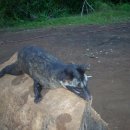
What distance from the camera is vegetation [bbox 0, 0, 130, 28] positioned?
1342cm

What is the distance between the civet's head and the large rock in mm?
102

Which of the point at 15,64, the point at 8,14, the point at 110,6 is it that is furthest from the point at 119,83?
the point at 110,6

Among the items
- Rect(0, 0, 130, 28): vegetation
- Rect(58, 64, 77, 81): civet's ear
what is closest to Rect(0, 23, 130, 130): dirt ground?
Rect(0, 0, 130, 28): vegetation

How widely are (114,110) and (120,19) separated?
7.83m

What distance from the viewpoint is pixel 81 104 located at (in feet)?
13.5

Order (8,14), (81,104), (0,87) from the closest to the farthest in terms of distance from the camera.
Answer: (81,104) → (0,87) → (8,14)

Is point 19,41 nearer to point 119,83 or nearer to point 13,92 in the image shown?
point 119,83

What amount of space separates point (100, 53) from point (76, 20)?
4.59 metres

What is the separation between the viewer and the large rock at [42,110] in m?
4.11

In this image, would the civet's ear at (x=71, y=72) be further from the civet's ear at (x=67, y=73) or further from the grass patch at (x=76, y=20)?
the grass patch at (x=76, y=20)

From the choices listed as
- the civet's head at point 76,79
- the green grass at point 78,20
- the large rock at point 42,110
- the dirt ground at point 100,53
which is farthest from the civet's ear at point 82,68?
the green grass at point 78,20

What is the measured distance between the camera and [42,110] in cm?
450

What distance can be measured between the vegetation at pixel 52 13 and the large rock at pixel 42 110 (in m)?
7.92

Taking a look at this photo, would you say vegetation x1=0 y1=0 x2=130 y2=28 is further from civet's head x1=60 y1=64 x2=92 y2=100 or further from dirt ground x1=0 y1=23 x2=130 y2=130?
civet's head x1=60 y1=64 x2=92 y2=100
